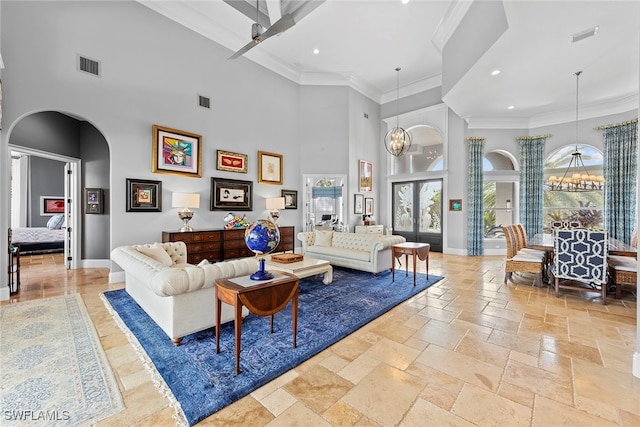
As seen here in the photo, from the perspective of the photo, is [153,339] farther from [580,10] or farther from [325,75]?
[325,75]

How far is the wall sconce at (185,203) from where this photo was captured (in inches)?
204

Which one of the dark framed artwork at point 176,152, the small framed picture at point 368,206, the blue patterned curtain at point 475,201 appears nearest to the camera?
the dark framed artwork at point 176,152

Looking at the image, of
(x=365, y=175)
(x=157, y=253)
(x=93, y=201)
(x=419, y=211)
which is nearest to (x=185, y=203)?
(x=157, y=253)

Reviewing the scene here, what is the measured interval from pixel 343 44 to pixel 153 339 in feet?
22.7

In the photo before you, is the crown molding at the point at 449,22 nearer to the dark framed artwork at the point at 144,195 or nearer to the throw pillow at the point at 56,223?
the dark framed artwork at the point at 144,195

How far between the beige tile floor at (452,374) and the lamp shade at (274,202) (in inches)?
148

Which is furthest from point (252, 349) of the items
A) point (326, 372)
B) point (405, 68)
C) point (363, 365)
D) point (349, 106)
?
point (405, 68)

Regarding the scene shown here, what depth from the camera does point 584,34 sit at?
12.7ft

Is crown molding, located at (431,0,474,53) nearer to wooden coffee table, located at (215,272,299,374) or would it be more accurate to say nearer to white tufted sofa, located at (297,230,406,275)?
white tufted sofa, located at (297,230,406,275)

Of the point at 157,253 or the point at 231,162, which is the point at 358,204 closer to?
the point at 231,162

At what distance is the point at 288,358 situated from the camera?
2.29 m

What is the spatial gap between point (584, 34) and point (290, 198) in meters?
6.25

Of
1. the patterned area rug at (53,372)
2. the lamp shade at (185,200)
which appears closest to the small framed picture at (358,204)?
the lamp shade at (185,200)

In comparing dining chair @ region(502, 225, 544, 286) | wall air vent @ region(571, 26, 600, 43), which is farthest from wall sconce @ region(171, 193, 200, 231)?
wall air vent @ region(571, 26, 600, 43)
